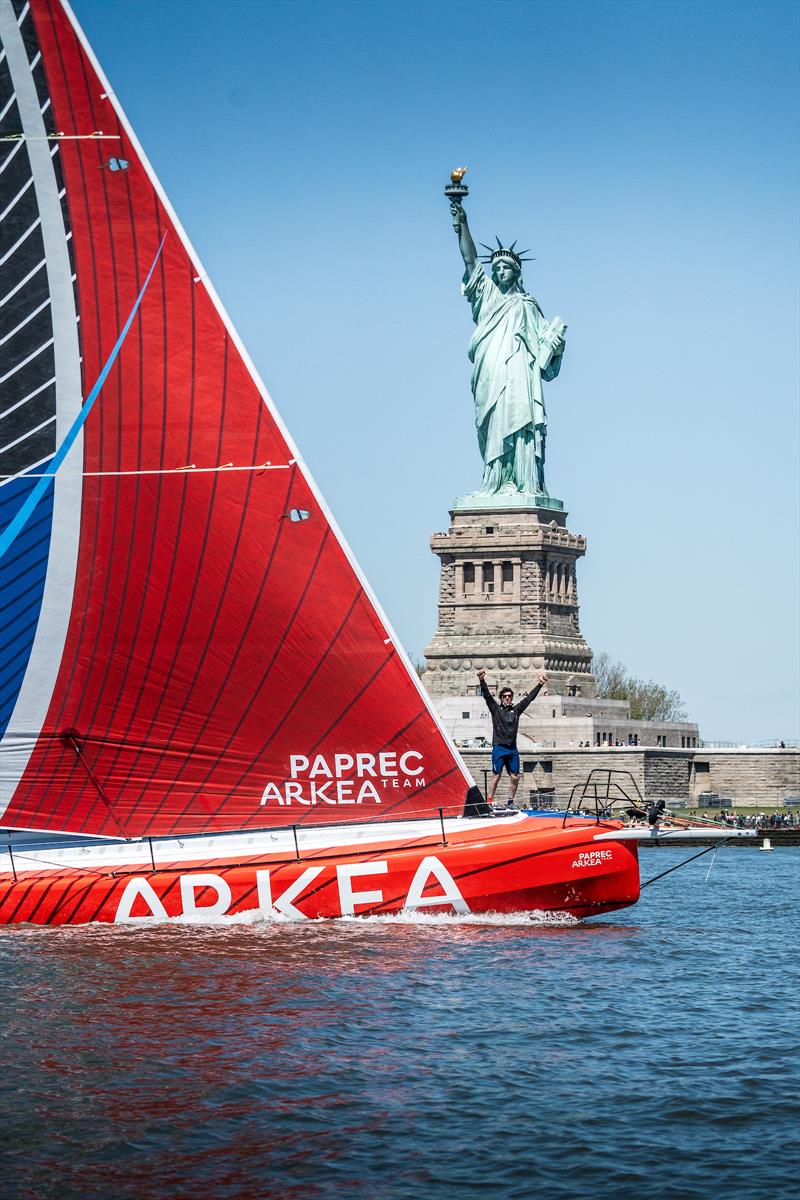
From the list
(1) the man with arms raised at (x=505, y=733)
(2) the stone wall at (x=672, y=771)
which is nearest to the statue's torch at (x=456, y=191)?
(2) the stone wall at (x=672, y=771)

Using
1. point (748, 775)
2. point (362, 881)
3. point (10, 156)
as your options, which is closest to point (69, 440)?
point (10, 156)

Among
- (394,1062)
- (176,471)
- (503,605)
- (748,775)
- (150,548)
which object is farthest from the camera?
(503,605)

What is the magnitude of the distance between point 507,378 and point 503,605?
1043 centimetres

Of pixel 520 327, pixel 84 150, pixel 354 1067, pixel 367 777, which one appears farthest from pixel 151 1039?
pixel 520 327

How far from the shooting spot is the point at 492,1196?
13000 millimetres

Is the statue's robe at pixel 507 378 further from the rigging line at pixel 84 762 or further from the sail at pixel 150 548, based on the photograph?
the rigging line at pixel 84 762

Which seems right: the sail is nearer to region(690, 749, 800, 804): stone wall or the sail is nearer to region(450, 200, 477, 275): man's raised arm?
region(690, 749, 800, 804): stone wall

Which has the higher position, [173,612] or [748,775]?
[173,612]

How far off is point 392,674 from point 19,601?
4.97 metres

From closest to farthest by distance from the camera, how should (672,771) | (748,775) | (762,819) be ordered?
(762,819), (672,771), (748,775)

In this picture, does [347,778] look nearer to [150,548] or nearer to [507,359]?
[150,548]

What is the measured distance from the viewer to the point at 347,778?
24.4 meters

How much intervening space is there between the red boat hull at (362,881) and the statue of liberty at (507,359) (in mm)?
61167

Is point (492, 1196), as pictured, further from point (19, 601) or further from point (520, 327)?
point (520, 327)
